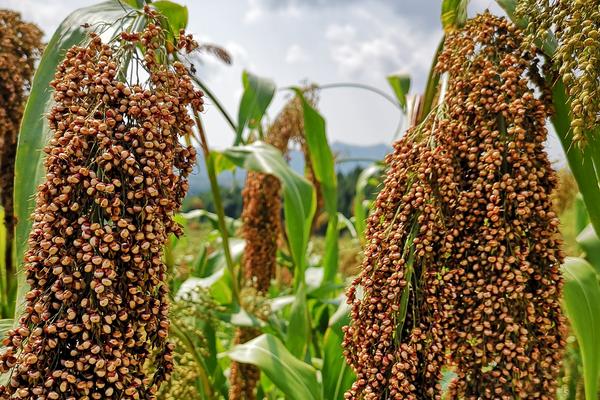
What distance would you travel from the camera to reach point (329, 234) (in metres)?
3.89

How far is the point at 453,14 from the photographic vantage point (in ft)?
6.81

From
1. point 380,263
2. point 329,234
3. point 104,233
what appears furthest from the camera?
point 329,234

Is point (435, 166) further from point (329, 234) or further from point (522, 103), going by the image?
point (329, 234)

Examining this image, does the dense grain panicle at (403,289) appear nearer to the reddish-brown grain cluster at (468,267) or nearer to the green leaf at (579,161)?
the reddish-brown grain cluster at (468,267)

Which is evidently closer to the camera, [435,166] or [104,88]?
[104,88]

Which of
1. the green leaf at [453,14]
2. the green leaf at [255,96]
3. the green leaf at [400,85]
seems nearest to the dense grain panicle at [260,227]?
the green leaf at [255,96]

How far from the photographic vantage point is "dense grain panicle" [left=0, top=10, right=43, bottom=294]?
9.04ft

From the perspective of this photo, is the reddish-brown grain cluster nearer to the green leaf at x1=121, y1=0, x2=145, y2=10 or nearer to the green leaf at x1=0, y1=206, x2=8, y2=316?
the green leaf at x1=121, y1=0, x2=145, y2=10

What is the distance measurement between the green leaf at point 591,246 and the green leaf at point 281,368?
1361 millimetres

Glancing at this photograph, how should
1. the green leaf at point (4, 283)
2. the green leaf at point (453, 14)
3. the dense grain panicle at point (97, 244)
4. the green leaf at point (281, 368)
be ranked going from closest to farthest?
the dense grain panicle at point (97, 244), the green leaf at point (453, 14), the green leaf at point (281, 368), the green leaf at point (4, 283)

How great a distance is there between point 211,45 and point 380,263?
1754 millimetres

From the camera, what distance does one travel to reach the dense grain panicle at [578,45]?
4.47 feet

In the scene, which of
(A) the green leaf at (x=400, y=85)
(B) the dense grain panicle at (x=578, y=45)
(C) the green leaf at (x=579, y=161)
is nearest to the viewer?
(B) the dense grain panicle at (x=578, y=45)

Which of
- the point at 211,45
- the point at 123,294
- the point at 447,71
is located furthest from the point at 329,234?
the point at 123,294
